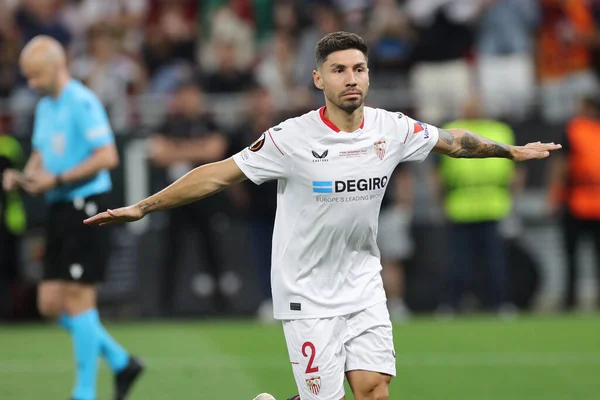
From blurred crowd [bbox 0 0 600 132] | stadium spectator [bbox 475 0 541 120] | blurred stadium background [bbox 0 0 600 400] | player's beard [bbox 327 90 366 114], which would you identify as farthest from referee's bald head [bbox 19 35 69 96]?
stadium spectator [bbox 475 0 541 120]

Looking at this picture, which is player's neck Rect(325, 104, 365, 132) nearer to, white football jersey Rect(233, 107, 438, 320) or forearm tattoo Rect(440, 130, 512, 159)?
white football jersey Rect(233, 107, 438, 320)

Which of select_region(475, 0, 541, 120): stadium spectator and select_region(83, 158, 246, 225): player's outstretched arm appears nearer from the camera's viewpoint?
select_region(83, 158, 246, 225): player's outstretched arm

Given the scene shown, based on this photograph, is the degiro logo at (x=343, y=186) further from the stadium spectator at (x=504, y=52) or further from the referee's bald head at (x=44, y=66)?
the stadium spectator at (x=504, y=52)

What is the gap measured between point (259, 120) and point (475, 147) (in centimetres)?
738

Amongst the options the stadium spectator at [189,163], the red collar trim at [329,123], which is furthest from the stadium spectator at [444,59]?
the red collar trim at [329,123]

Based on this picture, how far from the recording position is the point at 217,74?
15273mm

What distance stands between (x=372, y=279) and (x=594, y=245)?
28.2 feet

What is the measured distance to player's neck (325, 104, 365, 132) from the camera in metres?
6.05

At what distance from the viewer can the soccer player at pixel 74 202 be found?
320 inches

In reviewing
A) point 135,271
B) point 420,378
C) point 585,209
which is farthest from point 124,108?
point 420,378

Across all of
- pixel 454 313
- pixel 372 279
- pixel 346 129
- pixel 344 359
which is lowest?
pixel 454 313

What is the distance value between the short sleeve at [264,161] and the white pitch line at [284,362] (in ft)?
14.7

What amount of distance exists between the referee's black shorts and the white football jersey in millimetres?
2410

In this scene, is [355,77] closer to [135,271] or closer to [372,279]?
[372,279]
